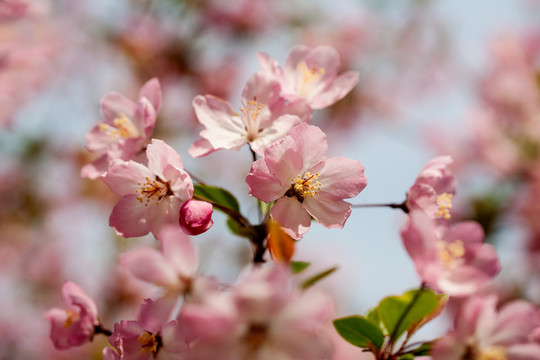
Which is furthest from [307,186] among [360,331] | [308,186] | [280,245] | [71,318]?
[71,318]

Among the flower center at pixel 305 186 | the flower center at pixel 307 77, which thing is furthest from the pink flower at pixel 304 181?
the flower center at pixel 307 77

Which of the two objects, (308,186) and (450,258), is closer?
(450,258)

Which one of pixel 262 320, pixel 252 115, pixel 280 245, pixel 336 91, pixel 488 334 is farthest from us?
pixel 336 91

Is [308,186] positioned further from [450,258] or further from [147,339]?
[147,339]

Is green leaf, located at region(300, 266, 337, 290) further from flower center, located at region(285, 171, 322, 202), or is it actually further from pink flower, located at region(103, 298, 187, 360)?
pink flower, located at region(103, 298, 187, 360)

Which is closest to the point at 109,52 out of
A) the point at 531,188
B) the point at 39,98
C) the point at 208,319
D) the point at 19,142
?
the point at 39,98

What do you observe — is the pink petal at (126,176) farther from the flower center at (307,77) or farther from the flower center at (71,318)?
the flower center at (307,77)
